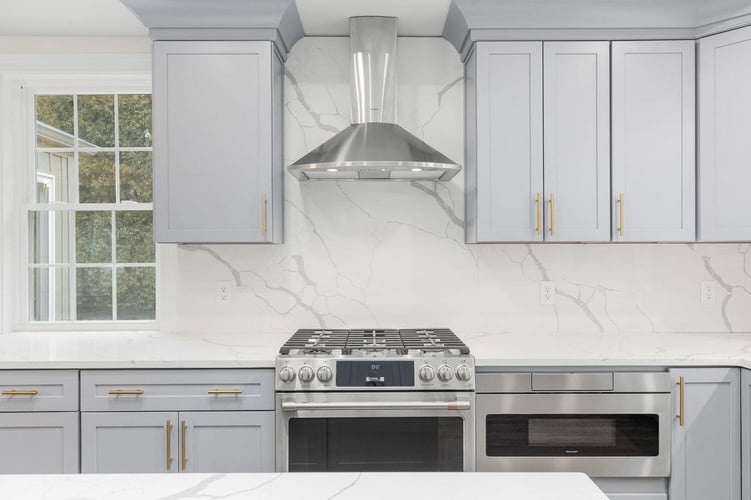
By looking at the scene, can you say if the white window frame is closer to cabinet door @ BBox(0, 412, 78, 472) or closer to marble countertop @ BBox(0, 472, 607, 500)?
cabinet door @ BBox(0, 412, 78, 472)

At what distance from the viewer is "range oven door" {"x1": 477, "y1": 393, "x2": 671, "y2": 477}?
2.26 meters

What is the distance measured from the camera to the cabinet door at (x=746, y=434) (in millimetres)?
2199

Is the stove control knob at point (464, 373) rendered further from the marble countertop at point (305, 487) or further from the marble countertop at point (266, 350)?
the marble countertop at point (305, 487)

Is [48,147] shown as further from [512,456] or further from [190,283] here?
[512,456]

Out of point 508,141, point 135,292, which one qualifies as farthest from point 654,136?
point 135,292

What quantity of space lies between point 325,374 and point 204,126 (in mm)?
1225

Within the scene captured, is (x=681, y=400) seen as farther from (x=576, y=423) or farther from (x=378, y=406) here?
(x=378, y=406)

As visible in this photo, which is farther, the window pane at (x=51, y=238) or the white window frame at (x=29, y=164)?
the window pane at (x=51, y=238)

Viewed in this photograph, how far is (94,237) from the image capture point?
309 centimetres

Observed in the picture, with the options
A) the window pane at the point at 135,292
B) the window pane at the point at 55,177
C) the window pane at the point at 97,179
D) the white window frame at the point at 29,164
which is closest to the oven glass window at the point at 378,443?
the white window frame at the point at 29,164

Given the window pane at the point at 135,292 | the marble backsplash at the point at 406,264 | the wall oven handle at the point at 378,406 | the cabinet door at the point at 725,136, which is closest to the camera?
the wall oven handle at the point at 378,406

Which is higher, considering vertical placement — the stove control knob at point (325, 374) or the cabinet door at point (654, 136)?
the cabinet door at point (654, 136)

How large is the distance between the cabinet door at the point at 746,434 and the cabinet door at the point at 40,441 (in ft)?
8.39

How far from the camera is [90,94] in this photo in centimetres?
309
